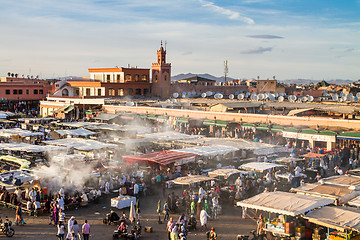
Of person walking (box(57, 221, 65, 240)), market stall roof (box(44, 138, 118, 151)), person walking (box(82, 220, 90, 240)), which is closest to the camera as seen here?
person walking (box(82, 220, 90, 240))

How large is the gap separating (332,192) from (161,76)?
50.6 meters

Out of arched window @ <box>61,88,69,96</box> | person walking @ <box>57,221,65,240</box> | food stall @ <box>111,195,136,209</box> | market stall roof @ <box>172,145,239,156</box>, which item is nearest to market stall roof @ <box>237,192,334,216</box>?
food stall @ <box>111,195,136,209</box>

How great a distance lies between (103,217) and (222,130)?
67.3 feet

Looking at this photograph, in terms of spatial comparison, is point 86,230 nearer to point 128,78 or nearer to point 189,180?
point 189,180

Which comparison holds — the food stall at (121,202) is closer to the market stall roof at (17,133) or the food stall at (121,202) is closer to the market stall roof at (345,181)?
the market stall roof at (345,181)

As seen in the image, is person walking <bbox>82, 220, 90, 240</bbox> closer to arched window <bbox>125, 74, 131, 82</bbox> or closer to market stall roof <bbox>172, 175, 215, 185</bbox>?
market stall roof <bbox>172, 175, 215, 185</bbox>

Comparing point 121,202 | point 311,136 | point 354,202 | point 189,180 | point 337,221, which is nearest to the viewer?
point 337,221

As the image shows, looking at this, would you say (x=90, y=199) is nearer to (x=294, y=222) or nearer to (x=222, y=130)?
(x=294, y=222)

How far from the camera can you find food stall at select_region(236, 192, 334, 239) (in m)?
12.3

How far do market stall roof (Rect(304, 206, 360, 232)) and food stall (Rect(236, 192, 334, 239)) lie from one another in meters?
0.25

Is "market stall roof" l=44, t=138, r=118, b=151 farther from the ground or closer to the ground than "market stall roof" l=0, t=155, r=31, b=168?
farther from the ground

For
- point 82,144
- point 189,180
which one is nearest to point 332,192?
point 189,180

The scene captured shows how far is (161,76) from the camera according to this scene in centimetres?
6312

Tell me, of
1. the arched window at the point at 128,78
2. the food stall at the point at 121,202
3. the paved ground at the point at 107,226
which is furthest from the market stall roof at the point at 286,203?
the arched window at the point at 128,78
